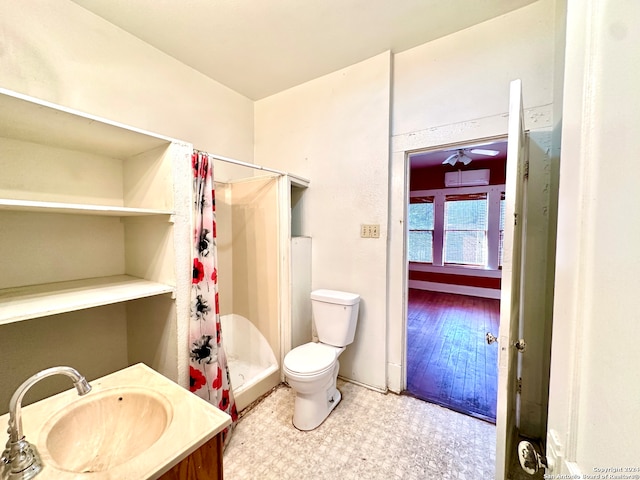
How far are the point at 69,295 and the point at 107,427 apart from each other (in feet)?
2.14

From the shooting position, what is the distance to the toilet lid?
63.4 inches

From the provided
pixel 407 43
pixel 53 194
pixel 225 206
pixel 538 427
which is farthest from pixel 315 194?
pixel 538 427

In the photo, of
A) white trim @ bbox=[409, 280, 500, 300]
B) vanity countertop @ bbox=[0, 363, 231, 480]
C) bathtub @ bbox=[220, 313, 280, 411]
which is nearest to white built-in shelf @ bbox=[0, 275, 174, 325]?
vanity countertop @ bbox=[0, 363, 231, 480]

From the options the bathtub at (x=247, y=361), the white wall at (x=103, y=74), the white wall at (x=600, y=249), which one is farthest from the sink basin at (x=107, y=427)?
the white wall at (x=103, y=74)

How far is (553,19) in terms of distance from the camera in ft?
4.81

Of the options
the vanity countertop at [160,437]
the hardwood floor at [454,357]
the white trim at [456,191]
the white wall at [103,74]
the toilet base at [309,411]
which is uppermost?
the white wall at [103,74]

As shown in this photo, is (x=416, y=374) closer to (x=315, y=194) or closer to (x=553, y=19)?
(x=315, y=194)

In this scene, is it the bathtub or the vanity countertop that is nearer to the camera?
the vanity countertop

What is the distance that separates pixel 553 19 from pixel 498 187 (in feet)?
11.5

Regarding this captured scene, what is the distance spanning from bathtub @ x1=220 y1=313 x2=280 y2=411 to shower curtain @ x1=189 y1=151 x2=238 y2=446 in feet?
1.05

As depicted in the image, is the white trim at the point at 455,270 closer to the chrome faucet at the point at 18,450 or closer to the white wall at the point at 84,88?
the white wall at the point at 84,88

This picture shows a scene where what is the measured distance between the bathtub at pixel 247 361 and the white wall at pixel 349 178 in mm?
642

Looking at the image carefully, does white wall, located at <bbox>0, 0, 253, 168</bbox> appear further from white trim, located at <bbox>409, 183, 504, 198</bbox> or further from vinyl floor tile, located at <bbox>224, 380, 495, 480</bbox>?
white trim, located at <bbox>409, 183, 504, 198</bbox>

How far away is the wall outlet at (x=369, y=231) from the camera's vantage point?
1979 mm
